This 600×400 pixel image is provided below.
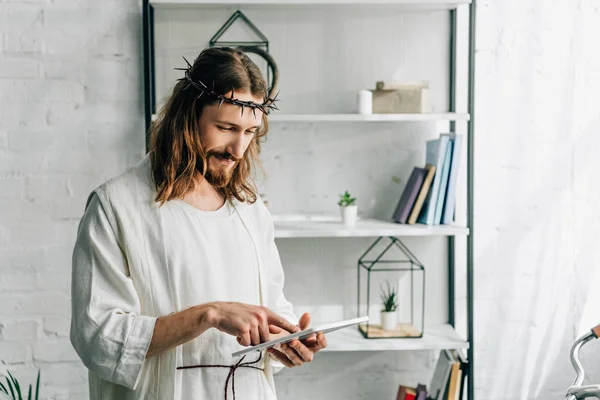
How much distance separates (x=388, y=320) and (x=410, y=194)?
413 millimetres

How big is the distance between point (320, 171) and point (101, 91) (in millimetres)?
757

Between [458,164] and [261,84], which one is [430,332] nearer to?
[458,164]

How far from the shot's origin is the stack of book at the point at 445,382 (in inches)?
83.6

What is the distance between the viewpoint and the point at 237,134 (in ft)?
4.25

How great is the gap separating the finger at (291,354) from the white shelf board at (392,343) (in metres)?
0.78

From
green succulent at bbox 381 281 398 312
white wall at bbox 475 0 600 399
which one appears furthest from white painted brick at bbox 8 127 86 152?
white wall at bbox 475 0 600 399

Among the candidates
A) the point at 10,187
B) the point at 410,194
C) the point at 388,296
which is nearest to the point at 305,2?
the point at 410,194

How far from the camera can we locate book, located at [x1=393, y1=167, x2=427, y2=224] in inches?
85.4

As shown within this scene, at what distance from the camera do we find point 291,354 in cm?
131

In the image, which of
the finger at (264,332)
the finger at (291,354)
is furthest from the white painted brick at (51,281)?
A: the finger at (264,332)

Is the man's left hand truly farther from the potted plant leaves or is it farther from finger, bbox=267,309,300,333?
the potted plant leaves

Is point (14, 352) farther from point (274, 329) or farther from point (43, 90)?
point (274, 329)

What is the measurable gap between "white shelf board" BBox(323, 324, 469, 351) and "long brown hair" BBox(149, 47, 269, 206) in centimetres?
98

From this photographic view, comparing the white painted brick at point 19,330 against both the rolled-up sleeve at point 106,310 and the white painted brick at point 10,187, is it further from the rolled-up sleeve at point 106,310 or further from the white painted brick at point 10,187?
the rolled-up sleeve at point 106,310
